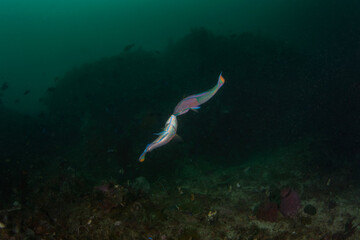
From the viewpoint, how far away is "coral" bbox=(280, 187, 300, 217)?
3.68 m

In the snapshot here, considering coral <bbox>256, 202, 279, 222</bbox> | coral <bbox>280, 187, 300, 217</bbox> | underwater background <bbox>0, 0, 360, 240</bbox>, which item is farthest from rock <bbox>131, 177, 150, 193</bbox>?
coral <bbox>280, 187, 300, 217</bbox>

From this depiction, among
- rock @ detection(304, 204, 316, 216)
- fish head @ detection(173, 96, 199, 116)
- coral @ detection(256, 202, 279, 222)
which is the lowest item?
rock @ detection(304, 204, 316, 216)

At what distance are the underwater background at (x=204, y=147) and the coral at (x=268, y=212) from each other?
23 mm

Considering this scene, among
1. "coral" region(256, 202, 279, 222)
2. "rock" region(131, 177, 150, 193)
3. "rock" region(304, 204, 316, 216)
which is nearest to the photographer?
"coral" region(256, 202, 279, 222)

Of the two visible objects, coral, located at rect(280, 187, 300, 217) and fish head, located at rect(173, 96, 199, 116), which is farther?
coral, located at rect(280, 187, 300, 217)

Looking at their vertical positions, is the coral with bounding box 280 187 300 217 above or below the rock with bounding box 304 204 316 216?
above

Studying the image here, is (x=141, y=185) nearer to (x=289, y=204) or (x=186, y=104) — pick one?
(x=186, y=104)

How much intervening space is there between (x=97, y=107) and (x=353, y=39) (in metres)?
18.5

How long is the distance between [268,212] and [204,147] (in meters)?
5.63

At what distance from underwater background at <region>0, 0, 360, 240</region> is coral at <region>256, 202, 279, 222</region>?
2 centimetres

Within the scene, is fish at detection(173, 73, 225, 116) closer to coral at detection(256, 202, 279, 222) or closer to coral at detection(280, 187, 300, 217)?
coral at detection(256, 202, 279, 222)

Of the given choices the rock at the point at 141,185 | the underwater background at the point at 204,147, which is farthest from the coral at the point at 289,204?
the rock at the point at 141,185

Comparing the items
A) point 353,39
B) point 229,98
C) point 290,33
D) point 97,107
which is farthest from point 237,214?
point 290,33

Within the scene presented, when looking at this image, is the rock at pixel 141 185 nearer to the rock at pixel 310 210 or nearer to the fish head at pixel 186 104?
the fish head at pixel 186 104
